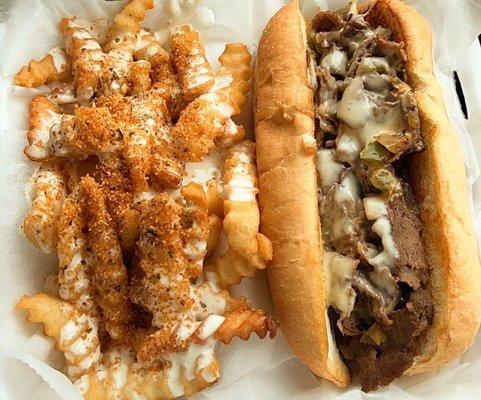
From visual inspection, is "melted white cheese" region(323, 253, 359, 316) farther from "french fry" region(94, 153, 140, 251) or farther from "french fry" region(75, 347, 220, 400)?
"french fry" region(94, 153, 140, 251)

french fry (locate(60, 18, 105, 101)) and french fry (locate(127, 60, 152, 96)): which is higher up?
french fry (locate(60, 18, 105, 101))

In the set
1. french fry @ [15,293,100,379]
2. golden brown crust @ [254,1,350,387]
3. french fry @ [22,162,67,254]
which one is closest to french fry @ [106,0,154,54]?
golden brown crust @ [254,1,350,387]

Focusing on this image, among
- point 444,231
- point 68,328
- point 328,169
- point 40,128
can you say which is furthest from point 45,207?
point 444,231

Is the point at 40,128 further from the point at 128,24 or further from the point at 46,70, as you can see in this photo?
the point at 128,24

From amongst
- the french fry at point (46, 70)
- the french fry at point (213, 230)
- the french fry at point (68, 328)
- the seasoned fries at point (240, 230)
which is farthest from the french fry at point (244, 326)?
the french fry at point (46, 70)

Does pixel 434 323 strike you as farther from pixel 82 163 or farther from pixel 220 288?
pixel 82 163

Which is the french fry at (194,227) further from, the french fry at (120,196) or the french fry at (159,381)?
the french fry at (159,381)
